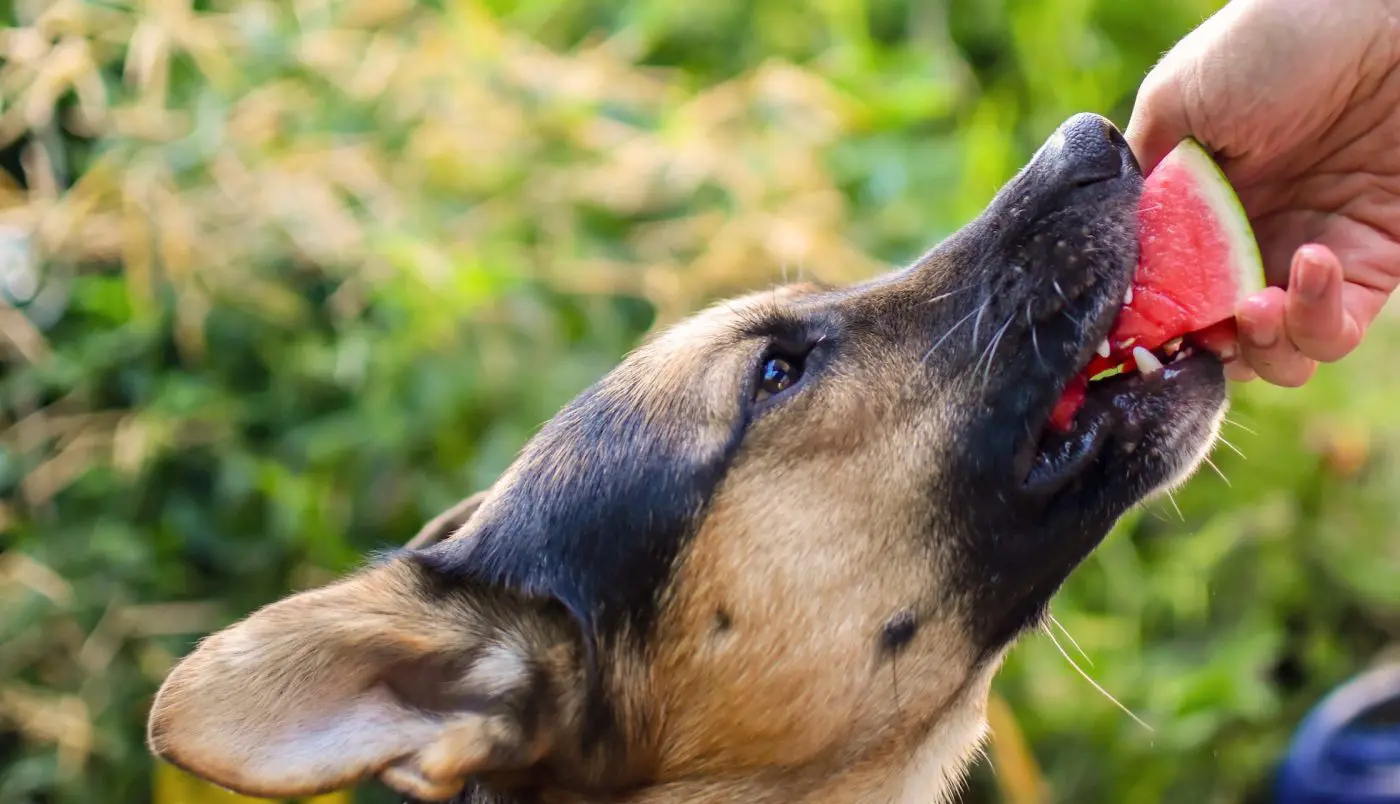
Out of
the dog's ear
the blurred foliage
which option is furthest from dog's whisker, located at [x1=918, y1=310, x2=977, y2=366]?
the blurred foliage

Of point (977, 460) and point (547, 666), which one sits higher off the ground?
point (977, 460)

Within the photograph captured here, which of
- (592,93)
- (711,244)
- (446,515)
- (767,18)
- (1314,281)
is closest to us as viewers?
(1314,281)

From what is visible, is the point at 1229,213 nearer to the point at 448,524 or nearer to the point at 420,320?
the point at 448,524

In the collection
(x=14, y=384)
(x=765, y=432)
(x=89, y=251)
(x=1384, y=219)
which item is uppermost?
(x=1384, y=219)

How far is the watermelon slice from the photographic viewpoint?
2332 mm

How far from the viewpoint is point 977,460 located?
2.29 meters

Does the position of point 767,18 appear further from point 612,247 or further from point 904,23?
point 612,247

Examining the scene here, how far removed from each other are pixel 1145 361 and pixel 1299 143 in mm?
632

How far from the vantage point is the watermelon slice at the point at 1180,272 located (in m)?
2.33

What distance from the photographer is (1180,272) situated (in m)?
2.35

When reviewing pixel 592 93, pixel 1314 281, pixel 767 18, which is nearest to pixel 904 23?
pixel 767 18

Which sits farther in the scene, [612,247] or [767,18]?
[767,18]

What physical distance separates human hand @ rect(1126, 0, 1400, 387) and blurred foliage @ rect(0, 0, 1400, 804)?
1.56m

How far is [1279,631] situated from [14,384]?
424 cm
